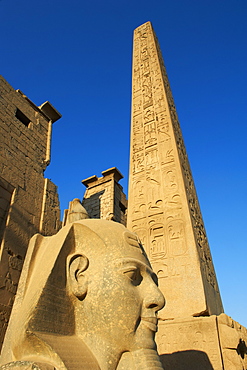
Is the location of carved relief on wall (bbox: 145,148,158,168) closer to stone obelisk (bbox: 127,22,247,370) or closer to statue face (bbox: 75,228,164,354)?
stone obelisk (bbox: 127,22,247,370)

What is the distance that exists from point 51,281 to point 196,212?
3.04m

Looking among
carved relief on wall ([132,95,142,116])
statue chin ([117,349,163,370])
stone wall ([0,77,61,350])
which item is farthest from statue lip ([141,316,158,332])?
carved relief on wall ([132,95,142,116])

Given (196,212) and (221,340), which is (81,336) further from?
(196,212)

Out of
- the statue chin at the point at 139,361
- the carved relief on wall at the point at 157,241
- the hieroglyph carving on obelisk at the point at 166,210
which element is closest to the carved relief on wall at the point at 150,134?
the hieroglyph carving on obelisk at the point at 166,210

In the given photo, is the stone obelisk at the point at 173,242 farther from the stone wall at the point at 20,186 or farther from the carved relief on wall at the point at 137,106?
the stone wall at the point at 20,186

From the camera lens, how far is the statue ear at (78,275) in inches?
66.1

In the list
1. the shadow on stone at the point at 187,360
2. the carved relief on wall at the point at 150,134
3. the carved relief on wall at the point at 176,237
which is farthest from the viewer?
the carved relief on wall at the point at 150,134

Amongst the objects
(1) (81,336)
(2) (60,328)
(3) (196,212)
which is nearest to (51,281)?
(2) (60,328)

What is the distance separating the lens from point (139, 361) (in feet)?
5.10

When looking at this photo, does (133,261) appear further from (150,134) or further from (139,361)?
(150,134)

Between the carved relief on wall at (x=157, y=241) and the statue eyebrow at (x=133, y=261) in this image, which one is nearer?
the statue eyebrow at (x=133, y=261)

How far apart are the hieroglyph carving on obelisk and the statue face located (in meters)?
1.63

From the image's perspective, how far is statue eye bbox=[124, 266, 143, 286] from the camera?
67.1 inches

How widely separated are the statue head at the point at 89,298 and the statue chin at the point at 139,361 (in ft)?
0.08
